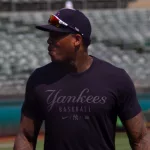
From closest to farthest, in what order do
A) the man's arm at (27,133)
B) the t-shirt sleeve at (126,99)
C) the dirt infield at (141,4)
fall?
the t-shirt sleeve at (126,99), the man's arm at (27,133), the dirt infield at (141,4)

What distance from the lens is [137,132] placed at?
12.3 ft

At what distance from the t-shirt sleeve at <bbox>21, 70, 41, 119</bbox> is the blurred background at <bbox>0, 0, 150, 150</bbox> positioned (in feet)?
41.2

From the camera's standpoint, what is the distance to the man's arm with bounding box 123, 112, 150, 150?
147 inches

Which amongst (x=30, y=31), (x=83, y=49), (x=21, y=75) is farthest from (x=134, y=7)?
(x=83, y=49)

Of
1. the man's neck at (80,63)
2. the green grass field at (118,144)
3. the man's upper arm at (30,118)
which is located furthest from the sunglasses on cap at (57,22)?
the green grass field at (118,144)

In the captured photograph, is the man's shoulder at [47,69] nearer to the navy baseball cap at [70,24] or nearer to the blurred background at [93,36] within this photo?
the navy baseball cap at [70,24]

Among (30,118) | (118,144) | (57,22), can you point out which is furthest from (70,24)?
(118,144)

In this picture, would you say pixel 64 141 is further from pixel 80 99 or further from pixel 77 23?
pixel 77 23

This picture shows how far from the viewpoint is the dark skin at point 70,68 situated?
3621mm

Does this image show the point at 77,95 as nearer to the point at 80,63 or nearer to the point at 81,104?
the point at 81,104

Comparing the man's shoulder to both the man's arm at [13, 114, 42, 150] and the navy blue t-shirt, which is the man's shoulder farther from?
the man's arm at [13, 114, 42, 150]

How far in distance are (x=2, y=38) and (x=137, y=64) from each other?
4.60 metres

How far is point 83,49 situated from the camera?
370 cm

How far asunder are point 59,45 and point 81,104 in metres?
0.35
